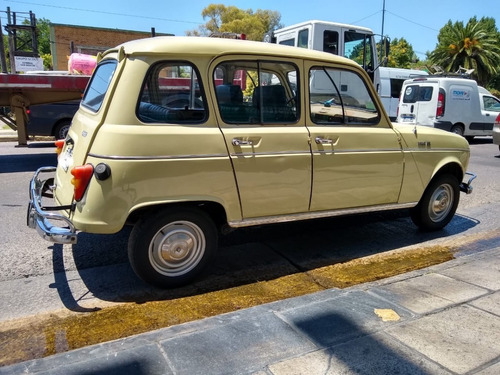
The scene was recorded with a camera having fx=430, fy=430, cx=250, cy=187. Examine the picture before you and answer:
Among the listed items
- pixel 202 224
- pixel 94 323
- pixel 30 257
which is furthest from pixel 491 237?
pixel 30 257

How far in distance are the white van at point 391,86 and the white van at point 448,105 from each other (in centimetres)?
319

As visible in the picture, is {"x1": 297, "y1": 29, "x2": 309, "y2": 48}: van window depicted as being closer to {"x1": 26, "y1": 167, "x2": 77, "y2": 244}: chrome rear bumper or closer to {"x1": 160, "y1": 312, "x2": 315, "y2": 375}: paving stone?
{"x1": 26, "y1": 167, "x2": 77, "y2": 244}: chrome rear bumper

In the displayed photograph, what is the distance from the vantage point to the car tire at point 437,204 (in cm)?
502

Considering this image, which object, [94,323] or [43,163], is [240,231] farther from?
[43,163]

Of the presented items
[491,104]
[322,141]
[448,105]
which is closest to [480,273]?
[322,141]

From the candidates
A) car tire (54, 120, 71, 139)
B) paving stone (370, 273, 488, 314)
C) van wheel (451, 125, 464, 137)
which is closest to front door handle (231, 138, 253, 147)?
paving stone (370, 273, 488, 314)

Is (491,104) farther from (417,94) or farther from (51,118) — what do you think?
(51,118)

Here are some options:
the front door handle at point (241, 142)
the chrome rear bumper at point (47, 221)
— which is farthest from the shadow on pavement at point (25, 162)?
the front door handle at point (241, 142)

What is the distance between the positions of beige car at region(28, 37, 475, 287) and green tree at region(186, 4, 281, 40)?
50.0 meters

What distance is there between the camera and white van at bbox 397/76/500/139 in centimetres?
1394

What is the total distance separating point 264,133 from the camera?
368cm

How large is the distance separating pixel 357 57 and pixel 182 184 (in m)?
9.12

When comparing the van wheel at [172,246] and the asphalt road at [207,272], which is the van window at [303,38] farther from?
the van wheel at [172,246]

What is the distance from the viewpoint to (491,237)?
17.0 feet
